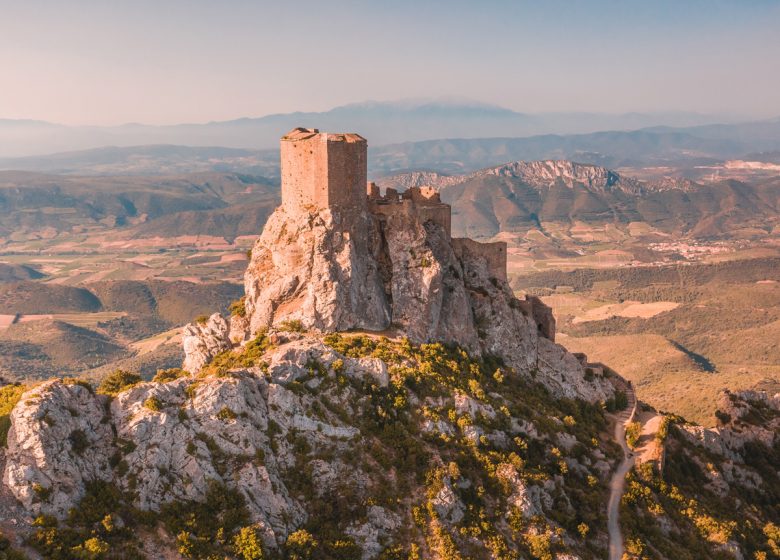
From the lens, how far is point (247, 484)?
29281 mm

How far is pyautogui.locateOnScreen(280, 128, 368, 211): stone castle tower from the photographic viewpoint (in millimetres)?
47125

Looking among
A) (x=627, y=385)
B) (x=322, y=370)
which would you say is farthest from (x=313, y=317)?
(x=627, y=385)

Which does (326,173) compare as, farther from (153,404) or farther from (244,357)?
(153,404)

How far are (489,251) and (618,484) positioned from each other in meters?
27.2

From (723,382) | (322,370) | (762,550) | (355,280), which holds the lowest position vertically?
(723,382)

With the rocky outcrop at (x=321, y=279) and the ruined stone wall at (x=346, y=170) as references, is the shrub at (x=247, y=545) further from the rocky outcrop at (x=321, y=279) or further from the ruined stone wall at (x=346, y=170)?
the ruined stone wall at (x=346, y=170)

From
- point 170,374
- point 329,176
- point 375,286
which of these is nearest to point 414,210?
point 375,286

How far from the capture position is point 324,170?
47375 mm

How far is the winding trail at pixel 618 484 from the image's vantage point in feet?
124

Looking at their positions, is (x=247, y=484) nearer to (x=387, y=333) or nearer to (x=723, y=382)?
(x=387, y=333)

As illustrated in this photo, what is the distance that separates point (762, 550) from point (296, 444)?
130 ft

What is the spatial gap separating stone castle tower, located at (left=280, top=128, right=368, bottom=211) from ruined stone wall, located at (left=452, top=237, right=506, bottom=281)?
14.5 m

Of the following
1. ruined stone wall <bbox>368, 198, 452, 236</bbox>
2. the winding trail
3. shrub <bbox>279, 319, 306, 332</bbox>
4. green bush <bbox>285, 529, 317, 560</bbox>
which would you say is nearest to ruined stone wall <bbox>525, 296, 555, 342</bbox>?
the winding trail

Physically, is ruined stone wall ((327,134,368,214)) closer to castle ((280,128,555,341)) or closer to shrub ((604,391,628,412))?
castle ((280,128,555,341))
